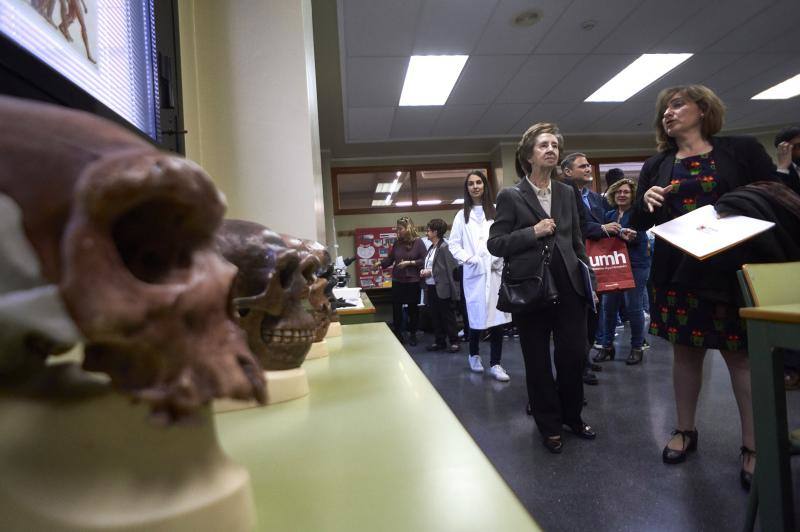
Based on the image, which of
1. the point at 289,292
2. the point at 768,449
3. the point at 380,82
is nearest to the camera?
the point at 289,292

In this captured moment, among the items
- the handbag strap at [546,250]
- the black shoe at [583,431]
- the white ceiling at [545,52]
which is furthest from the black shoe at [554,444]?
the white ceiling at [545,52]

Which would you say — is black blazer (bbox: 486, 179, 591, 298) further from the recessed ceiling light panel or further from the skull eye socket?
the recessed ceiling light panel

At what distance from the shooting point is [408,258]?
5.00 m

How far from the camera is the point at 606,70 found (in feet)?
16.7

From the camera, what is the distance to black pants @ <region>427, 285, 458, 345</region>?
4570mm

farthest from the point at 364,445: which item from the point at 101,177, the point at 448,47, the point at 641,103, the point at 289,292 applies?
the point at 641,103

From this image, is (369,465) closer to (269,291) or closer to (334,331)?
(269,291)

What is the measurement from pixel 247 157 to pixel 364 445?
4.31 feet

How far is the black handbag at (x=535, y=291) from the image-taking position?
183 cm

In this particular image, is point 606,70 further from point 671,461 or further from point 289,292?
point 289,292

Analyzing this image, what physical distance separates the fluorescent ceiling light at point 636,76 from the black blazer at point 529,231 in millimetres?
3959

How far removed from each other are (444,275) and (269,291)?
361 cm

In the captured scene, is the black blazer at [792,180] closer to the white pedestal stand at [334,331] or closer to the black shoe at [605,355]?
the black shoe at [605,355]

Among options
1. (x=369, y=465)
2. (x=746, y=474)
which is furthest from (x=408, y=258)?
(x=369, y=465)
